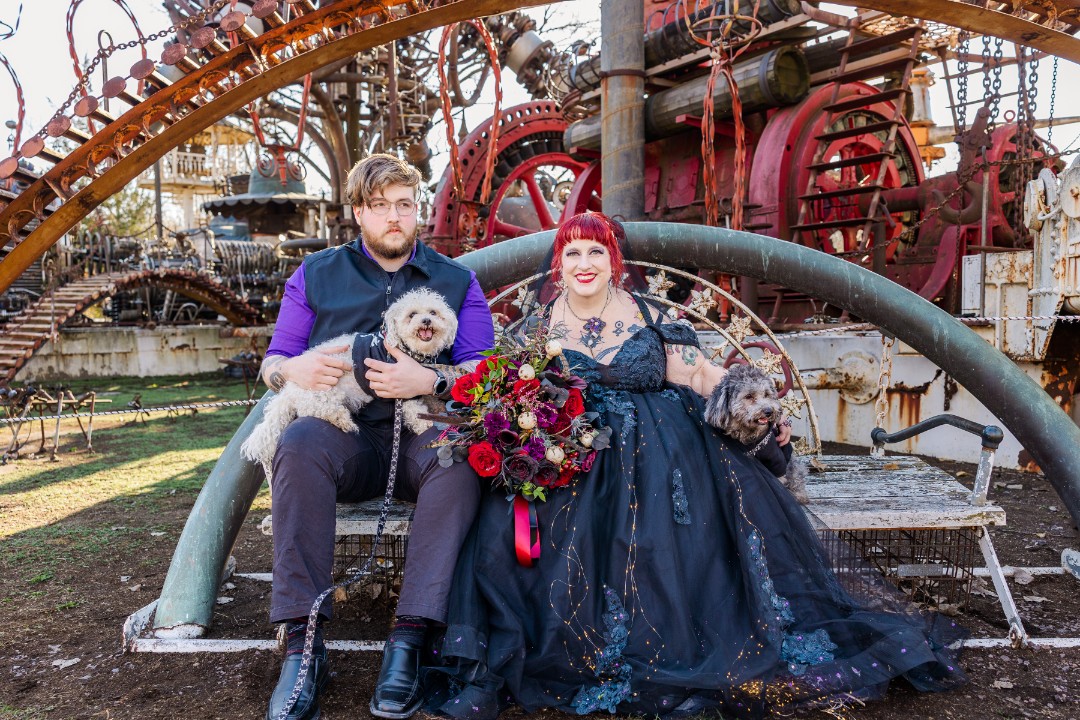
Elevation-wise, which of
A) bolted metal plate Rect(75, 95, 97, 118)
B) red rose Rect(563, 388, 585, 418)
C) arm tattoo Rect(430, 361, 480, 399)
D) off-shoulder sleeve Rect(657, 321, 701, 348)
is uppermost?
bolted metal plate Rect(75, 95, 97, 118)

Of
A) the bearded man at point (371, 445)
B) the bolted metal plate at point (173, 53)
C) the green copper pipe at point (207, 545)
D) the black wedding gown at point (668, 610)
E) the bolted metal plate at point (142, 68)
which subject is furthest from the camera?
the bolted metal plate at point (142, 68)

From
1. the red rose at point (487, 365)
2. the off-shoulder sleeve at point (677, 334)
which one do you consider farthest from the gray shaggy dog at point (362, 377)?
the off-shoulder sleeve at point (677, 334)

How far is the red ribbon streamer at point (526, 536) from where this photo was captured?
2314 mm

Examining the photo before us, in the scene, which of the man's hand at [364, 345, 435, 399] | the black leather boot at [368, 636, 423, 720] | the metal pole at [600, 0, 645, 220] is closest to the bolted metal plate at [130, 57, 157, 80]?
the man's hand at [364, 345, 435, 399]

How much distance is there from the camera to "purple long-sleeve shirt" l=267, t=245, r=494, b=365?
278 centimetres

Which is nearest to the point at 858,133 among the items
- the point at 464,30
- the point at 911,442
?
the point at 911,442

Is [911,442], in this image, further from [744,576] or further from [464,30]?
[464,30]

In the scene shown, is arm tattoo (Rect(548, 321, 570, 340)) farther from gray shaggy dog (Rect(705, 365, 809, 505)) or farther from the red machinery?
the red machinery

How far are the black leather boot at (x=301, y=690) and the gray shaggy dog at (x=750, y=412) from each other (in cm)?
152

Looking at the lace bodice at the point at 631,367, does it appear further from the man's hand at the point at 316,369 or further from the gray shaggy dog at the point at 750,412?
the man's hand at the point at 316,369

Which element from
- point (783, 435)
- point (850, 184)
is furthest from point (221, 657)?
point (850, 184)

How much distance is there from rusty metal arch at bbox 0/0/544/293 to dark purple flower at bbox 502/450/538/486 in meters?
2.11

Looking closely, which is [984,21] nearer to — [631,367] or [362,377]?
[631,367]

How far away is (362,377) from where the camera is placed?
2541 mm
